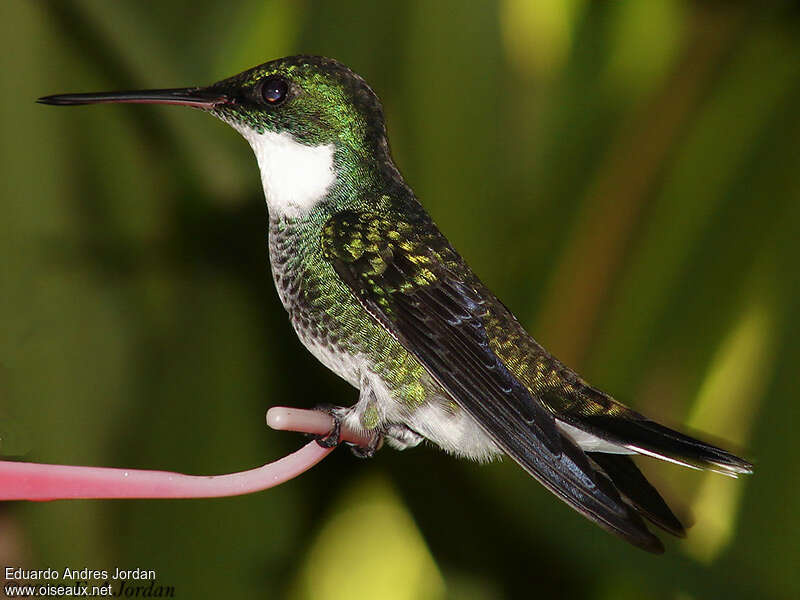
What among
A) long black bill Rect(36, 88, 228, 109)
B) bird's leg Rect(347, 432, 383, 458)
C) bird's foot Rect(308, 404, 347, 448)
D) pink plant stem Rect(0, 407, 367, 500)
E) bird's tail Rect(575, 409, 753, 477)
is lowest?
bird's leg Rect(347, 432, 383, 458)

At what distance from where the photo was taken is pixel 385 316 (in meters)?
0.83

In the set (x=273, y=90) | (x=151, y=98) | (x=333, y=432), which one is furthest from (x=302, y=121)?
(x=333, y=432)

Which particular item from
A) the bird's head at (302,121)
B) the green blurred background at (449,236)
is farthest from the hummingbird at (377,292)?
the green blurred background at (449,236)

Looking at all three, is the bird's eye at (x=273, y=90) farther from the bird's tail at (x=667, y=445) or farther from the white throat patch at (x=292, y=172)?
the bird's tail at (x=667, y=445)

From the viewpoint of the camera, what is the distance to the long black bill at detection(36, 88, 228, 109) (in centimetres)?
71

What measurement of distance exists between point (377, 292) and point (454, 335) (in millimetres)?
84

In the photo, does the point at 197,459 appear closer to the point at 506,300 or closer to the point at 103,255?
the point at 103,255

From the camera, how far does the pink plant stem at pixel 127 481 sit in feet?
1.87

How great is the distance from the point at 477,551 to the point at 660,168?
2.28ft

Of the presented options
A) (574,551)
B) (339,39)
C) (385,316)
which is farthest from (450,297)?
(339,39)

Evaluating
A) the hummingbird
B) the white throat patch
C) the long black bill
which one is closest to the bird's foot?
the hummingbird

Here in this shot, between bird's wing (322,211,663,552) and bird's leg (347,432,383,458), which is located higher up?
bird's wing (322,211,663,552)

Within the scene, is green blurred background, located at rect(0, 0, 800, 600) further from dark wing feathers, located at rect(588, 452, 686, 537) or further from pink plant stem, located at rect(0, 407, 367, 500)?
pink plant stem, located at rect(0, 407, 367, 500)

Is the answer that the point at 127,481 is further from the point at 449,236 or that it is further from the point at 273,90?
the point at 449,236
